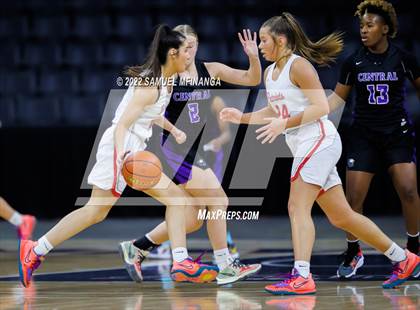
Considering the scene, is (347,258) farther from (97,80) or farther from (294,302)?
(97,80)

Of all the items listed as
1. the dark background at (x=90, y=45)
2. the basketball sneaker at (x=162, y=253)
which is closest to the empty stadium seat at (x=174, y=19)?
the dark background at (x=90, y=45)

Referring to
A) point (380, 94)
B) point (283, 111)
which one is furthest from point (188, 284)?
point (380, 94)

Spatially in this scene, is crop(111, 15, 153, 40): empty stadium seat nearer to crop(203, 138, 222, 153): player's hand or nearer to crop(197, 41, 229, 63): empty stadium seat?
crop(197, 41, 229, 63): empty stadium seat

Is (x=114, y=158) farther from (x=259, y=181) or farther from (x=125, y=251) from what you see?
(x=259, y=181)

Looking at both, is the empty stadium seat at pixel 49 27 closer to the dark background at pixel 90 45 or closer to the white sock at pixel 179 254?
the dark background at pixel 90 45

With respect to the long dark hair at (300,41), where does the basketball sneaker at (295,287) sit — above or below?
below

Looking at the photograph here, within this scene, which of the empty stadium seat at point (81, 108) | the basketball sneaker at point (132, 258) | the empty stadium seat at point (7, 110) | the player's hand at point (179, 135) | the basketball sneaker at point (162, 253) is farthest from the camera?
the empty stadium seat at point (81, 108)

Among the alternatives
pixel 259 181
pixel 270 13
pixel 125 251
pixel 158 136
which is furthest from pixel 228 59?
pixel 125 251

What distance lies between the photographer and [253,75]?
21.8 ft

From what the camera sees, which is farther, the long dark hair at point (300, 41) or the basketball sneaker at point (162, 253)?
the basketball sneaker at point (162, 253)

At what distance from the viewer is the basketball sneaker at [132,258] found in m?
6.50

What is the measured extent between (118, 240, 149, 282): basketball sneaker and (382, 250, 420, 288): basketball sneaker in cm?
171

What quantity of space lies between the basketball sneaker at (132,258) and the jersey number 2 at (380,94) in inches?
79.8

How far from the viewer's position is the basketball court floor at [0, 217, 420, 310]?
209 inches
